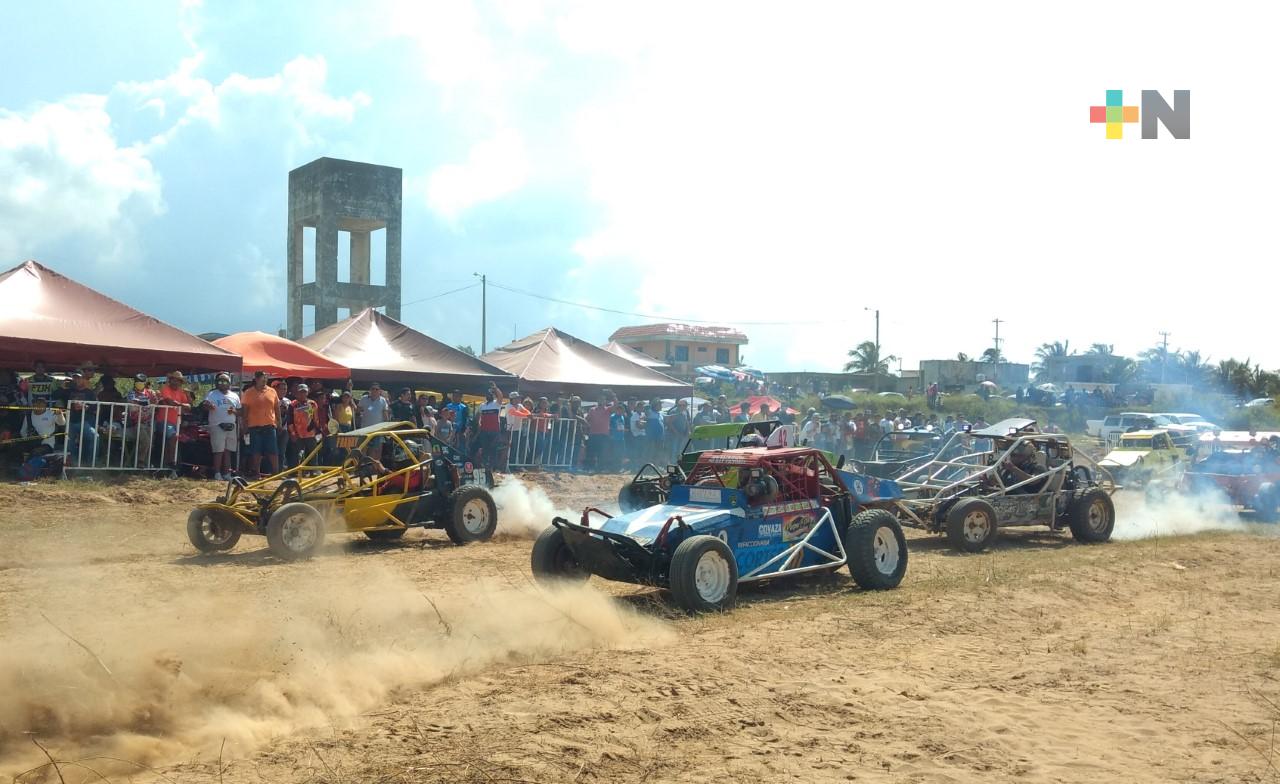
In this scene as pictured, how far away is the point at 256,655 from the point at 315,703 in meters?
0.77

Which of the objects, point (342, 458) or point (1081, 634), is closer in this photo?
point (1081, 634)

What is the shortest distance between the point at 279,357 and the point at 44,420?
4.48 metres

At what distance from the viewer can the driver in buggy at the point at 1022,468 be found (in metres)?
13.4

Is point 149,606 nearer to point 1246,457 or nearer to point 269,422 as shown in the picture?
point 269,422

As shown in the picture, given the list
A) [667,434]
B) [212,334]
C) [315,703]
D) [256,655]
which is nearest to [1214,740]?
[315,703]

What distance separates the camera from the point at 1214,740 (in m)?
5.30

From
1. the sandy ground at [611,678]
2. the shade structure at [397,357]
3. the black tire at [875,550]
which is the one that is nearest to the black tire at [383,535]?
the sandy ground at [611,678]

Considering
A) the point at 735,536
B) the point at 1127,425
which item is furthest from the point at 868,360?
the point at 735,536

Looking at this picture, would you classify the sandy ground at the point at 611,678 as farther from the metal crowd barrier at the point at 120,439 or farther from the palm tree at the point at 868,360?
the palm tree at the point at 868,360

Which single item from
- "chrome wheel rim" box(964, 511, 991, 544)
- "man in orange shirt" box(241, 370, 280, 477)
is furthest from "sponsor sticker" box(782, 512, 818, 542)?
"man in orange shirt" box(241, 370, 280, 477)

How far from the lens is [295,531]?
416 inches

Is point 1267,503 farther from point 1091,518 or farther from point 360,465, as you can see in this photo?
point 360,465

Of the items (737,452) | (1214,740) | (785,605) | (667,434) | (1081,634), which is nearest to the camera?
(1214,740)

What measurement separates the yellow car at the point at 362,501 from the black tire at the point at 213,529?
11 millimetres
